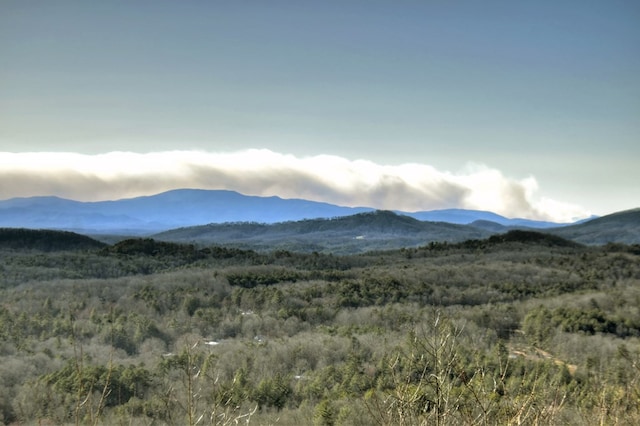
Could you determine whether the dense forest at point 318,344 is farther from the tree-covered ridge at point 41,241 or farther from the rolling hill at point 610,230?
the rolling hill at point 610,230

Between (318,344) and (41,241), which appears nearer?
(318,344)

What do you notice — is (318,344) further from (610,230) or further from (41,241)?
(610,230)

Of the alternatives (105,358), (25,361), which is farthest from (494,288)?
(25,361)

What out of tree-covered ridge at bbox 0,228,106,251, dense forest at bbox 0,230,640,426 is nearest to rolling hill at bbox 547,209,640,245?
dense forest at bbox 0,230,640,426

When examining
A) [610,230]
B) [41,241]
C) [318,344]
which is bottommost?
[318,344]

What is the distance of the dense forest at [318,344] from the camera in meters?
8.36

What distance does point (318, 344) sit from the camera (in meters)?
19.4

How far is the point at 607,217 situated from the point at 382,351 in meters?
156

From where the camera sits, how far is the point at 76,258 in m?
44.1

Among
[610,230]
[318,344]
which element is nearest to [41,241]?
[318,344]

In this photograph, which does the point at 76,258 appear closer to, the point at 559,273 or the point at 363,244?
the point at 559,273

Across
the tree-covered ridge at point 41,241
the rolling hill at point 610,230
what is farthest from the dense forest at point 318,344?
the rolling hill at point 610,230

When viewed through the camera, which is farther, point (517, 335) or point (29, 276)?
point (29, 276)

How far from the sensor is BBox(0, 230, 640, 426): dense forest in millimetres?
8359
